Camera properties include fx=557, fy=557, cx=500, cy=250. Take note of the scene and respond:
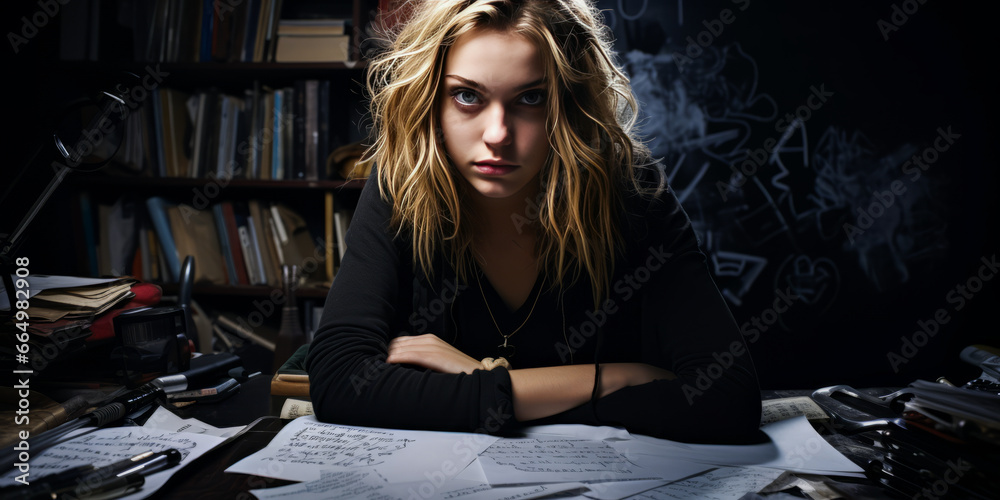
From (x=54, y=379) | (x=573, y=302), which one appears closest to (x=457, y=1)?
(x=573, y=302)

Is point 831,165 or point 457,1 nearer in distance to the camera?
point 457,1

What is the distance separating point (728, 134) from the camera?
2277 millimetres

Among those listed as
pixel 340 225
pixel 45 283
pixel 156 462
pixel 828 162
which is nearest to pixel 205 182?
pixel 340 225

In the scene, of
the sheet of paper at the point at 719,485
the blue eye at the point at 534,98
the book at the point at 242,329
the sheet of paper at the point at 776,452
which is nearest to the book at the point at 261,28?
the book at the point at 242,329

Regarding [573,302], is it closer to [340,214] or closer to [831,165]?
[340,214]

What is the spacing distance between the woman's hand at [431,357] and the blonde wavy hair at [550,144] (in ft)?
0.60

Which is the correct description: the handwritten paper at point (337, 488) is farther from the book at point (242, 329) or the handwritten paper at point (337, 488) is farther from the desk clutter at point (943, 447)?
the book at point (242, 329)

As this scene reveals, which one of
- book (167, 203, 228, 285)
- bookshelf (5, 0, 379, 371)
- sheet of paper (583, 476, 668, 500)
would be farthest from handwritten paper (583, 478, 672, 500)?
book (167, 203, 228, 285)

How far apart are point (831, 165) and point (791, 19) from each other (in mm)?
611

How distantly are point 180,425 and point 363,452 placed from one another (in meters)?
0.30

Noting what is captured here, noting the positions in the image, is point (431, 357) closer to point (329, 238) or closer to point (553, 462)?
point (553, 462)

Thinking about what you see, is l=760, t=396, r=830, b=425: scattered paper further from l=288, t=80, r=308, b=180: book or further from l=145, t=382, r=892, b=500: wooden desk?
l=288, t=80, r=308, b=180: book

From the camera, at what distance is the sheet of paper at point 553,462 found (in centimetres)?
61

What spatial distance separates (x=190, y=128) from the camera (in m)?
2.22
